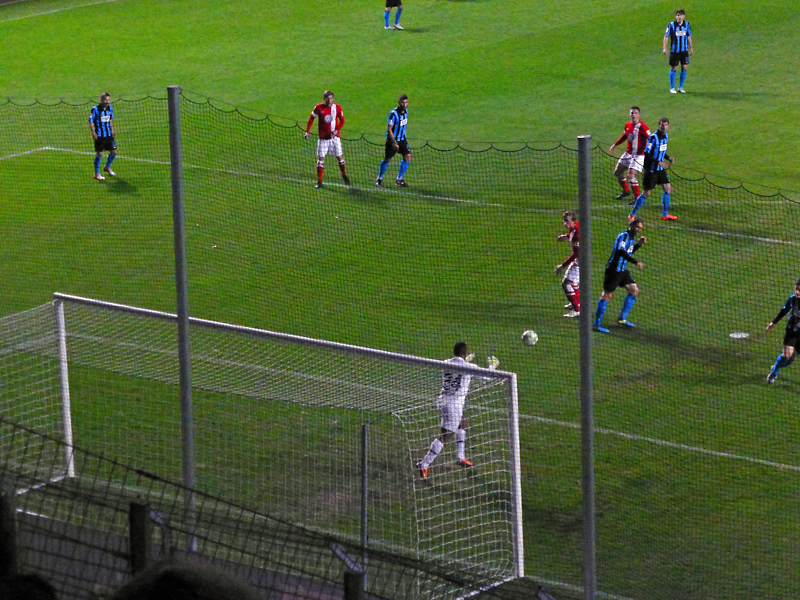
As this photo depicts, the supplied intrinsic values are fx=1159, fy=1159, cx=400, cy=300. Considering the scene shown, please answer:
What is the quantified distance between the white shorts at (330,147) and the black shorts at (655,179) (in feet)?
17.7

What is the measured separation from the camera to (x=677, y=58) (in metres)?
27.5

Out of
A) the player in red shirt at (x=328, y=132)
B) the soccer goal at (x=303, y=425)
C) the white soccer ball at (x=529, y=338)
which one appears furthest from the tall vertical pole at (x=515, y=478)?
the player in red shirt at (x=328, y=132)

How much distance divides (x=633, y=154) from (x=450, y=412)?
36.7ft

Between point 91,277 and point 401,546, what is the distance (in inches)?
381

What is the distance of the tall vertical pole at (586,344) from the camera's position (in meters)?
6.78

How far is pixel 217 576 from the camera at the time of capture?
236 cm

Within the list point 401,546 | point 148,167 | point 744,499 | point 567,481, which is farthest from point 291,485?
point 148,167

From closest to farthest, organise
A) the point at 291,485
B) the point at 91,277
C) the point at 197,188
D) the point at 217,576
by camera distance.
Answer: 1. the point at 217,576
2. the point at 291,485
3. the point at 91,277
4. the point at 197,188

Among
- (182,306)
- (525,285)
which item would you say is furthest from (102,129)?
(182,306)

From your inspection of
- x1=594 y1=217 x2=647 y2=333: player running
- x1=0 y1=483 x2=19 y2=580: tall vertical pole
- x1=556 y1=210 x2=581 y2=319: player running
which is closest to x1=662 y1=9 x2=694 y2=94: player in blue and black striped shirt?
x1=556 y1=210 x2=581 y2=319: player running

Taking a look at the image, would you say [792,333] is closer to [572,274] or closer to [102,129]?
[572,274]

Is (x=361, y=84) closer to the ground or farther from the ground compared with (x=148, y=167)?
farther from the ground

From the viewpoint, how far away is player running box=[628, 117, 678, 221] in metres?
19.0

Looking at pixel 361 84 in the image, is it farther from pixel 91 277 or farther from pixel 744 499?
pixel 744 499
